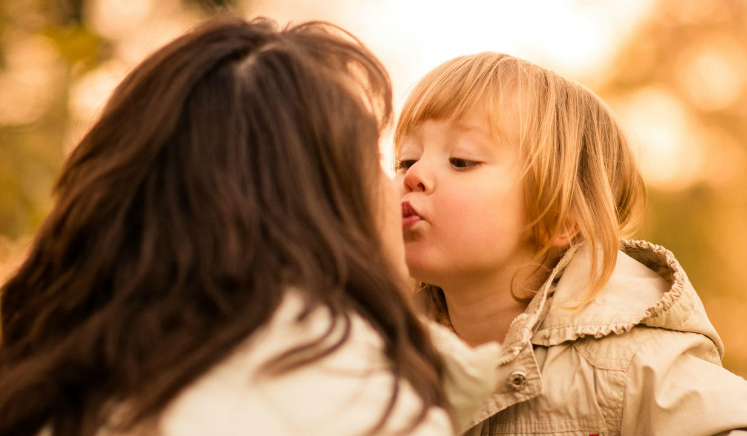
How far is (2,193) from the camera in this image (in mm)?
3678

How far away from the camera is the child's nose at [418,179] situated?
247 centimetres

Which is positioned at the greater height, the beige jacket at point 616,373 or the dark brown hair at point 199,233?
the dark brown hair at point 199,233

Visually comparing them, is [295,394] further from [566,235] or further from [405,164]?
[566,235]

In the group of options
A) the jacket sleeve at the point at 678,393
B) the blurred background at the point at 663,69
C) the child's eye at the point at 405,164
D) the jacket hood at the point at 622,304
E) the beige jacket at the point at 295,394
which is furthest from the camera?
the blurred background at the point at 663,69

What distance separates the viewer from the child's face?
2.48 metres

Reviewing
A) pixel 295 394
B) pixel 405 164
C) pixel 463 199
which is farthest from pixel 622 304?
pixel 295 394

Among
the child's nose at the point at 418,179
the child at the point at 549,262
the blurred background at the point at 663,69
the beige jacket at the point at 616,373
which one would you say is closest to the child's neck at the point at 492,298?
the child at the point at 549,262

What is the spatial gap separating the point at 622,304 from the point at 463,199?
0.59m

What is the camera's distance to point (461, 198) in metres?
2.47

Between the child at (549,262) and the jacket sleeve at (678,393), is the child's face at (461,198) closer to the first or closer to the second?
the child at (549,262)

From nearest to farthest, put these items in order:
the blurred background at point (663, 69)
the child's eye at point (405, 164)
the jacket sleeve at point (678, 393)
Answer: the jacket sleeve at point (678, 393) → the child's eye at point (405, 164) → the blurred background at point (663, 69)

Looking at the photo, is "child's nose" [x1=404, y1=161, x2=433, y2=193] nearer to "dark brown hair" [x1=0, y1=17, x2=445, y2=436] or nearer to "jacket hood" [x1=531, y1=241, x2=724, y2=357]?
"jacket hood" [x1=531, y1=241, x2=724, y2=357]

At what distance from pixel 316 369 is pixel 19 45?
3.41m

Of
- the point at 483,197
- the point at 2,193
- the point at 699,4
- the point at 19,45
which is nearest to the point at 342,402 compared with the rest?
the point at 483,197
